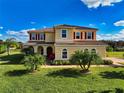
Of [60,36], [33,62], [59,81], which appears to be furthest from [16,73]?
[60,36]

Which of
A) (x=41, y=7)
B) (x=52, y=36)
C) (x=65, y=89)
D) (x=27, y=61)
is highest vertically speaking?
(x=41, y=7)

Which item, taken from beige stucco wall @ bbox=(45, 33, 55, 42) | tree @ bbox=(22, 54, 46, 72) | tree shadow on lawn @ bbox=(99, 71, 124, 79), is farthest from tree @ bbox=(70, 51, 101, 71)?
beige stucco wall @ bbox=(45, 33, 55, 42)

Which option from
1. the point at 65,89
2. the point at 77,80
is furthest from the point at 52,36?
the point at 65,89

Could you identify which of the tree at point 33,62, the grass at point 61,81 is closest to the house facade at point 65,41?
the grass at point 61,81

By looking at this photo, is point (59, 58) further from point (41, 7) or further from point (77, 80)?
point (77, 80)

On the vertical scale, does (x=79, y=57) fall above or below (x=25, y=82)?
above

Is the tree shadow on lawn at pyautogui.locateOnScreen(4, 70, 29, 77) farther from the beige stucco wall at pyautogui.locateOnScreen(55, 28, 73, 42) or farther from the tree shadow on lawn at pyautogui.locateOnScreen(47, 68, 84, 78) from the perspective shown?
the beige stucco wall at pyautogui.locateOnScreen(55, 28, 73, 42)

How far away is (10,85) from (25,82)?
64.3 inches

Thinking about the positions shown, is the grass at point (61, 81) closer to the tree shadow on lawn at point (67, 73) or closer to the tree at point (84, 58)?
the tree shadow on lawn at point (67, 73)

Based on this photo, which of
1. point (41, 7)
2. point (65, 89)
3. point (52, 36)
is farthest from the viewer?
point (52, 36)

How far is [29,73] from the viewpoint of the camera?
24.2 m

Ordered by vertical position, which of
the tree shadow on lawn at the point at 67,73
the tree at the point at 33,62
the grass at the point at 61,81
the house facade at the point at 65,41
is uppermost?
the house facade at the point at 65,41

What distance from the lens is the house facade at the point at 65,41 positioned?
3366 centimetres

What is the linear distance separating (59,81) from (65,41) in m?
14.5
